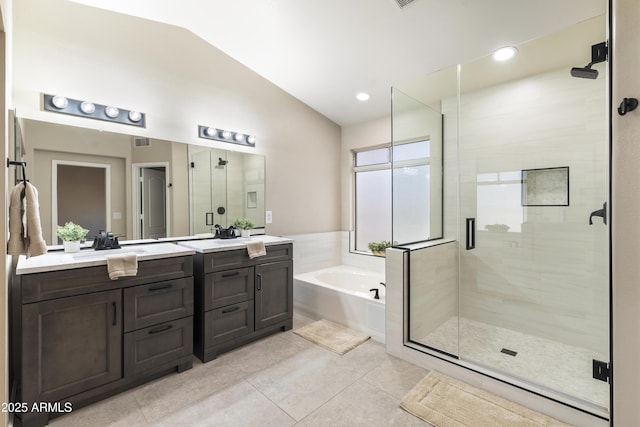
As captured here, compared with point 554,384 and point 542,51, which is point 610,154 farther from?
point 542,51

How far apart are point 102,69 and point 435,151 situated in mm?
3157

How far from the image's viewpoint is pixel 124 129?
8.05ft

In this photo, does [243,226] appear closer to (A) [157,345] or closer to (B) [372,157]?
(A) [157,345]

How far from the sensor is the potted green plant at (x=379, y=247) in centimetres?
389

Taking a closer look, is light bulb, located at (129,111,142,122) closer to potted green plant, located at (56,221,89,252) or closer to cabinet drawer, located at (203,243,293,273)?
potted green plant, located at (56,221,89,252)

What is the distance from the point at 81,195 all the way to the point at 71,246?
1.33ft

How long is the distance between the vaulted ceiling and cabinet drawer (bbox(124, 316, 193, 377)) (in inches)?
97.4

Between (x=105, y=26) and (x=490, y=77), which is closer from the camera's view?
(x=105, y=26)

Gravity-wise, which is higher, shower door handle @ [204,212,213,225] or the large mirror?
the large mirror

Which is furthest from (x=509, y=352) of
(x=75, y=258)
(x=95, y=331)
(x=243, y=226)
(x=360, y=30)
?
(x=75, y=258)

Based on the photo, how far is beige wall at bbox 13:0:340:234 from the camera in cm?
210

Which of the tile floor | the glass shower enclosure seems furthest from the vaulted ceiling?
the tile floor

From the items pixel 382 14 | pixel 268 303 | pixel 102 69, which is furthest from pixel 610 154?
pixel 102 69

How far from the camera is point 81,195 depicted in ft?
7.34
